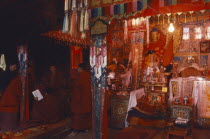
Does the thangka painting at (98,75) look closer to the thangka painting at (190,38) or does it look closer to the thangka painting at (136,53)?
the thangka painting at (136,53)

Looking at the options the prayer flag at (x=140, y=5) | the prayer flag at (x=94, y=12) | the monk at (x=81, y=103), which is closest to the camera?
the prayer flag at (x=140, y=5)

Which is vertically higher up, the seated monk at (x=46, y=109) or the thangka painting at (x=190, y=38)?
the thangka painting at (x=190, y=38)

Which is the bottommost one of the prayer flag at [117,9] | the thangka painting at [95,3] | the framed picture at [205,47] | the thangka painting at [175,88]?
the thangka painting at [175,88]

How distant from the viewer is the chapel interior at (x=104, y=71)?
4.36m

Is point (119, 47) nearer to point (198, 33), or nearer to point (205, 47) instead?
point (198, 33)

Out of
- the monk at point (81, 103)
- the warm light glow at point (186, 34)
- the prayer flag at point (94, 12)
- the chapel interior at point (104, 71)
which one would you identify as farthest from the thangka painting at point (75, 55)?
the prayer flag at point (94, 12)

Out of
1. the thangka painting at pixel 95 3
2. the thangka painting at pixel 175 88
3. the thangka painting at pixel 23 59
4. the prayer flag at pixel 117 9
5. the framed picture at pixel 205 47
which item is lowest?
the thangka painting at pixel 175 88

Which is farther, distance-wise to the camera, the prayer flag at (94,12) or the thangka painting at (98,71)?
the prayer flag at (94,12)

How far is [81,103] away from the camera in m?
5.83

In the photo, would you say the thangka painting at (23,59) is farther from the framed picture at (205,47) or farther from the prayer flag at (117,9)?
the framed picture at (205,47)

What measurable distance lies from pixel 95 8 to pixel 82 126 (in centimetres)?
351

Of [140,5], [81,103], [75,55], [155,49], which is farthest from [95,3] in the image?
[75,55]

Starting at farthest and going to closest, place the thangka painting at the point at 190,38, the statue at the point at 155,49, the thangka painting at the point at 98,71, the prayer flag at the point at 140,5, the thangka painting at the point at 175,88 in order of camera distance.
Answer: the statue at the point at 155,49, the thangka painting at the point at 190,38, the thangka painting at the point at 175,88, the thangka painting at the point at 98,71, the prayer flag at the point at 140,5

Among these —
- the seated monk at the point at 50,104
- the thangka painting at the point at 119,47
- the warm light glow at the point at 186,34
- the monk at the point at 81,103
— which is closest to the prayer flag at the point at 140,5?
the monk at the point at 81,103
